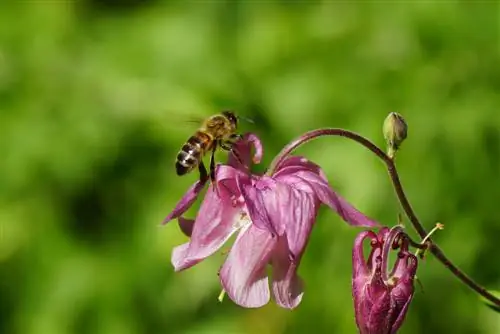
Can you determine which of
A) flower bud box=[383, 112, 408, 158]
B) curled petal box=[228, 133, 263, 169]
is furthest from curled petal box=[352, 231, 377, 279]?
curled petal box=[228, 133, 263, 169]

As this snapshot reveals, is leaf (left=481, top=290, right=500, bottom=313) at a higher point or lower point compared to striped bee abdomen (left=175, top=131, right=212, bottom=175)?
lower

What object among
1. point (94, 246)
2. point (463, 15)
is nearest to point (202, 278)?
point (94, 246)

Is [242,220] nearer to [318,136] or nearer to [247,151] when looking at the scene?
[247,151]

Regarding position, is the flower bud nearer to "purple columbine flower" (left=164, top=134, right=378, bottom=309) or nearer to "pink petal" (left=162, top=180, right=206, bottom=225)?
"purple columbine flower" (left=164, top=134, right=378, bottom=309)

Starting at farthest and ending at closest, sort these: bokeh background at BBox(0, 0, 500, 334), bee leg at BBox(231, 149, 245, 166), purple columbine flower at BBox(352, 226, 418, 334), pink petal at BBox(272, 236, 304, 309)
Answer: bokeh background at BBox(0, 0, 500, 334)
bee leg at BBox(231, 149, 245, 166)
pink petal at BBox(272, 236, 304, 309)
purple columbine flower at BBox(352, 226, 418, 334)

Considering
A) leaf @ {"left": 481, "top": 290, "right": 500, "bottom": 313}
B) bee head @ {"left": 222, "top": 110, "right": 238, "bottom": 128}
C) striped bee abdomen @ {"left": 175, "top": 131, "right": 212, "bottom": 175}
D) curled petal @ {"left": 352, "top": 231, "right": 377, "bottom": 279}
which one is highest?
bee head @ {"left": 222, "top": 110, "right": 238, "bottom": 128}

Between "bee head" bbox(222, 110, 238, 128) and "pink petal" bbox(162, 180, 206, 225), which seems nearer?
"pink petal" bbox(162, 180, 206, 225)
